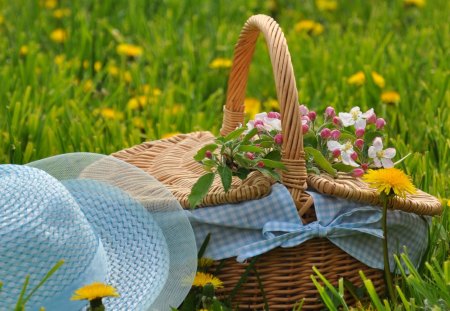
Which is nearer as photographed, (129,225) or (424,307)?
(424,307)

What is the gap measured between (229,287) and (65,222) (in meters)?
0.39

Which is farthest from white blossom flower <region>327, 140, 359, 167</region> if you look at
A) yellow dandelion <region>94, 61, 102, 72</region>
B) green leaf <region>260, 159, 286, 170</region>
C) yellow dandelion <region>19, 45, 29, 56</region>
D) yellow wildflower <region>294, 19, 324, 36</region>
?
yellow wildflower <region>294, 19, 324, 36</region>

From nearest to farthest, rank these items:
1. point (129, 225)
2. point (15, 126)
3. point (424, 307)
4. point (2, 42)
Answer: point (424, 307) → point (129, 225) → point (15, 126) → point (2, 42)

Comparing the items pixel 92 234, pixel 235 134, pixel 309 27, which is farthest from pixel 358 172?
pixel 309 27

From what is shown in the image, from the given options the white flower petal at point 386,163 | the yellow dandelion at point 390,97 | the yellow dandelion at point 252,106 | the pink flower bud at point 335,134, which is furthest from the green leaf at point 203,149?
the yellow dandelion at point 390,97

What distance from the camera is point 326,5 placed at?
391cm

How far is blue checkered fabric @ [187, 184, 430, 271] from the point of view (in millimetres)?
1648

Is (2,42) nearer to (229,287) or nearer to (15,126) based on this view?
(15,126)

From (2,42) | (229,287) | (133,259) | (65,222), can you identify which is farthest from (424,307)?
(2,42)

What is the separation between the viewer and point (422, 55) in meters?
3.21

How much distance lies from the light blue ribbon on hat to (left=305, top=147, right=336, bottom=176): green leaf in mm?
92

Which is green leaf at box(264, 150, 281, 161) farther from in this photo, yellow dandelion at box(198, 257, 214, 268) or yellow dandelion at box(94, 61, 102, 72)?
yellow dandelion at box(94, 61, 102, 72)

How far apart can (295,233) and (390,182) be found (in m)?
0.20

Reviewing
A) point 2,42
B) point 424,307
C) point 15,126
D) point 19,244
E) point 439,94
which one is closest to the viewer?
point 19,244
